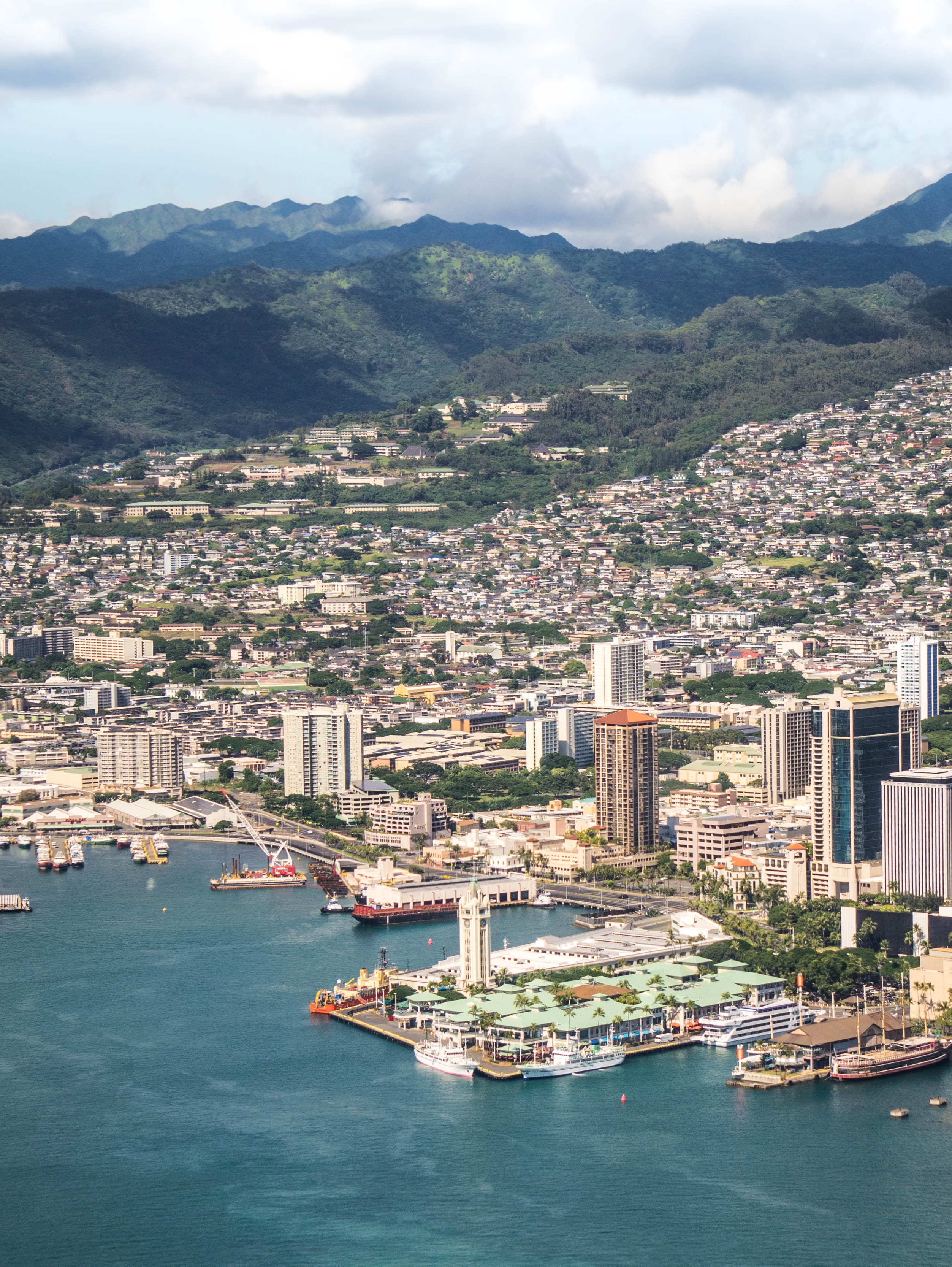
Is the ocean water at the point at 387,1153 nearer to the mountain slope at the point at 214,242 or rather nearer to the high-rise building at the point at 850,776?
the high-rise building at the point at 850,776

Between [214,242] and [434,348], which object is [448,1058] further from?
[214,242]

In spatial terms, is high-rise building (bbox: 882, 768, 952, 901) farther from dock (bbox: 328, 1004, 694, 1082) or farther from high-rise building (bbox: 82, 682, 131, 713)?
high-rise building (bbox: 82, 682, 131, 713)

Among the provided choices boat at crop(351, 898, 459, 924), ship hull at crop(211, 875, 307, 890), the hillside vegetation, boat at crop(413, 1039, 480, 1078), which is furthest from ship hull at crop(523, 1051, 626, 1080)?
the hillside vegetation

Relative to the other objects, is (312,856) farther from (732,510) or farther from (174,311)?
(174,311)

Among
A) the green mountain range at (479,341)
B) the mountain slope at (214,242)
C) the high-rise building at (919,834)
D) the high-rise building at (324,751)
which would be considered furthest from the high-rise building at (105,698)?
the mountain slope at (214,242)

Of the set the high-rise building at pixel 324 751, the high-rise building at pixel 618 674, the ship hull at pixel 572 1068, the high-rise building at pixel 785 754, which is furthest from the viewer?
the high-rise building at pixel 618 674
